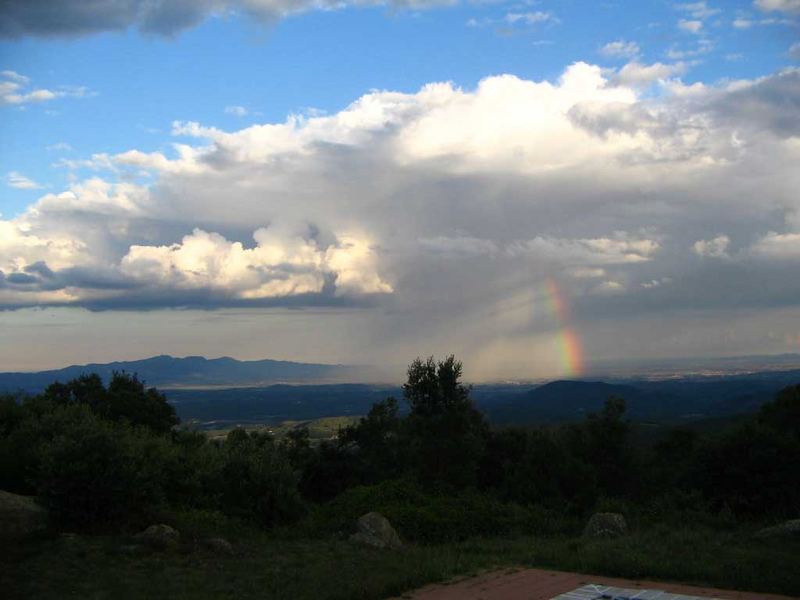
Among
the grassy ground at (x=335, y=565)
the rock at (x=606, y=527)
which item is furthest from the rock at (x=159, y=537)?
the rock at (x=606, y=527)

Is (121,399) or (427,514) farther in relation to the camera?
Answer: (121,399)

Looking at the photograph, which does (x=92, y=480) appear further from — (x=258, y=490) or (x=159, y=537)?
(x=258, y=490)

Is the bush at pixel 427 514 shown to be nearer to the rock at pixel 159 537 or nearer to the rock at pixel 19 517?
the rock at pixel 159 537

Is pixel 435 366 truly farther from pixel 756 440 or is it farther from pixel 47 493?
pixel 47 493

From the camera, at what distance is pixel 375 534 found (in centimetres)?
1557

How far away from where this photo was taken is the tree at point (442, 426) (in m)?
26.5

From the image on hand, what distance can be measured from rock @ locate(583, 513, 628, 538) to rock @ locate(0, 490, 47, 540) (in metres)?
12.5

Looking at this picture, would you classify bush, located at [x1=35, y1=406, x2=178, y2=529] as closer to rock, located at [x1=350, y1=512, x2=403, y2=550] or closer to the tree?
rock, located at [x1=350, y1=512, x2=403, y2=550]

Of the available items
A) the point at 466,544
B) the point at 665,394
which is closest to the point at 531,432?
the point at 466,544

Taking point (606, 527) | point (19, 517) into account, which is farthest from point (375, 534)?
point (19, 517)

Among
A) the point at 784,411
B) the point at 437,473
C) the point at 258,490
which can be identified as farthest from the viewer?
the point at 784,411

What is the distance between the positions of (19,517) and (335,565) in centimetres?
770

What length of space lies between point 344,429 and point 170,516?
28.1 meters

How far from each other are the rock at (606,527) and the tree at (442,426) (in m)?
9.66
